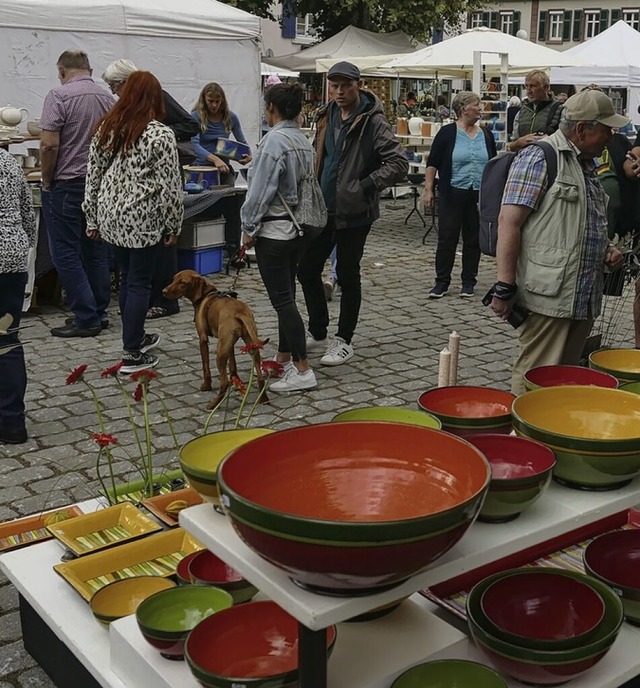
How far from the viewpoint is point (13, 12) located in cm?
884

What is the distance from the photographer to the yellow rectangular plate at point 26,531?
3273 mm

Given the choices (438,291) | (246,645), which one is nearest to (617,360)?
(246,645)

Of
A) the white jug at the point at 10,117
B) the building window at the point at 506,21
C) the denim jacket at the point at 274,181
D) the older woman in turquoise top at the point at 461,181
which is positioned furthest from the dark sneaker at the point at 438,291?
the building window at the point at 506,21

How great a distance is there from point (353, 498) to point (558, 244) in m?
2.24

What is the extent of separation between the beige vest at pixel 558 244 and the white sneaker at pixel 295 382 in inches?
86.5

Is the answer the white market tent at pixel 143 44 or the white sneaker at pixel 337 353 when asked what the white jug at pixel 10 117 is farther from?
the white sneaker at pixel 337 353

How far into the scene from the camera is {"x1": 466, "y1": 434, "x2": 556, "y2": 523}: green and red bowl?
75.8 inches

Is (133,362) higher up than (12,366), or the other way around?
(12,366)

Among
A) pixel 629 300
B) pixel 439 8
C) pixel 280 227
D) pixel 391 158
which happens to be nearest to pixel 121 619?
pixel 280 227

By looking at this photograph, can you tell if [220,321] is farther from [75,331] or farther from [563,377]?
[563,377]

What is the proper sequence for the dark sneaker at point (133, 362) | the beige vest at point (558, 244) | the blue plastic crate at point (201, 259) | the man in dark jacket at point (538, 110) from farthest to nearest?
the man in dark jacket at point (538, 110)
the blue plastic crate at point (201, 259)
the dark sneaker at point (133, 362)
the beige vest at point (558, 244)

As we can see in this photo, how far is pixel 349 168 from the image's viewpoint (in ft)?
20.0

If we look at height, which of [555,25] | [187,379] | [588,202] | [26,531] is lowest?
[187,379]

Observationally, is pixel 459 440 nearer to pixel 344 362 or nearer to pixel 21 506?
pixel 21 506
